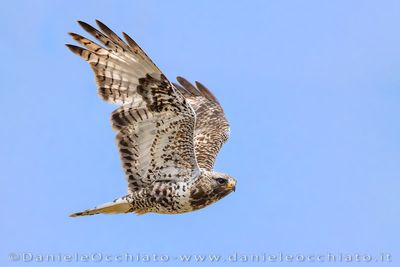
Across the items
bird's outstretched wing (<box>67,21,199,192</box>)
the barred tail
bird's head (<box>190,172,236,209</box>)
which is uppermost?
bird's outstretched wing (<box>67,21,199,192</box>)

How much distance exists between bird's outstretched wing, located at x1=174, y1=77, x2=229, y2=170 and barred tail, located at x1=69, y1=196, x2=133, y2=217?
159 centimetres

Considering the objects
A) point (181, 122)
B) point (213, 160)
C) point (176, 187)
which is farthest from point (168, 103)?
point (213, 160)

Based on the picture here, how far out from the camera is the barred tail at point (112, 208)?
42.6ft

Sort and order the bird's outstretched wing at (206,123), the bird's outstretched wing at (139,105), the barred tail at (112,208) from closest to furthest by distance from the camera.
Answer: the bird's outstretched wing at (139,105) → the barred tail at (112,208) → the bird's outstretched wing at (206,123)

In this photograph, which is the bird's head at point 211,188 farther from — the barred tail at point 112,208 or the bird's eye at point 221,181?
the barred tail at point 112,208

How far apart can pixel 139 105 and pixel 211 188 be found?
146 centimetres

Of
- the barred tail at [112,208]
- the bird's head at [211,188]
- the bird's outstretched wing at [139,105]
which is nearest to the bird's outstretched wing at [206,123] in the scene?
the bird's head at [211,188]

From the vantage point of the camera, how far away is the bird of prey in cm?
1259

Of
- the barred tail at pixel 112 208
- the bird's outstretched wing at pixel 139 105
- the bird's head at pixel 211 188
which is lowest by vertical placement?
the barred tail at pixel 112 208

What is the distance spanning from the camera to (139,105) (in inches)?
501

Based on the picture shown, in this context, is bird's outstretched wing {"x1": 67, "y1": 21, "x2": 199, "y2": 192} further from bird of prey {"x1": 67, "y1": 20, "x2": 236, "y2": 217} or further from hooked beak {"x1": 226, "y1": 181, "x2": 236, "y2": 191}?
hooked beak {"x1": 226, "y1": 181, "x2": 236, "y2": 191}

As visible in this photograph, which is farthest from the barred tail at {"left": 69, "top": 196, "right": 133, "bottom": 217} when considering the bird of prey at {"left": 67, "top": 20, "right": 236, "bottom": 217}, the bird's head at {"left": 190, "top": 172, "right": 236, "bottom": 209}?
the bird's head at {"left": 190, "top": 172, "right": 236, "bottom": 209}

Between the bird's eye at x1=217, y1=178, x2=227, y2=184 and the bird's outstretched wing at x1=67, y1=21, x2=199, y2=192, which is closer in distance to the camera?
the bird's outstretched wing at x1=67, y1=21, x2=199, y2=192

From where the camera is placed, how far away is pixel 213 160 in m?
Answer: 14.8
